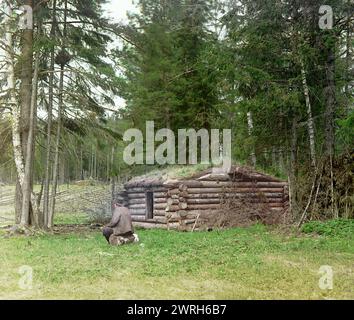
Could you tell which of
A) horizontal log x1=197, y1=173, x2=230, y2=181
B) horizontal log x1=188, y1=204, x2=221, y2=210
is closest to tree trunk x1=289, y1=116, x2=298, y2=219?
horizontal log x1=197, y1=173, x2=230, y2=181

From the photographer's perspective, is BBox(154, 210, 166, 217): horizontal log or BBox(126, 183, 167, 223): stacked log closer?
BBox(154, 210, 166, 217): horizontal log

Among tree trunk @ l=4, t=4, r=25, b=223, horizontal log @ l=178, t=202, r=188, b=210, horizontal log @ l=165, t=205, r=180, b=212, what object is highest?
tree trunk @ l=4, t=4, r=25, b=223

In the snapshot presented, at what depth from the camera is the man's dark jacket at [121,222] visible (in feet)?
42.6

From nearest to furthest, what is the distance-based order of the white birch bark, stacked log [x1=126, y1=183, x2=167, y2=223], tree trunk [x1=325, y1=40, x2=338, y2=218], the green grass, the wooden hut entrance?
the green grass, the white birch bark, tree trunk [x1=325, y1=40, x2=338, y2=218], stacked log [x1=126, y1=183, x2=167, y2=223], the wooden hut entrance

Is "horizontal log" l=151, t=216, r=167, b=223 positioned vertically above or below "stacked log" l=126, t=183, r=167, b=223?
below

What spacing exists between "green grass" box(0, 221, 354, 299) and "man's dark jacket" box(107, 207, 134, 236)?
0.57 metres

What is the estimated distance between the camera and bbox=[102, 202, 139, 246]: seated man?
13.0m

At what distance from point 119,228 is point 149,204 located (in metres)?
10.8

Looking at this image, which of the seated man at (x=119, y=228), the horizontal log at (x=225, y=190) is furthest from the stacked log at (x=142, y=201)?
the seated man at (x=119, y=228)

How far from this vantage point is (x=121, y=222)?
13102 mm

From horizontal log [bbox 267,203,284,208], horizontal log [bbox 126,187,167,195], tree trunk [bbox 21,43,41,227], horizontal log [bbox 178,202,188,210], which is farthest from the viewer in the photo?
horizontal log [bbox 267,203,284,208]

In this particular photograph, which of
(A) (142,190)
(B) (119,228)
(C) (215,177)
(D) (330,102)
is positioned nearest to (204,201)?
Result: (C) (215,177)

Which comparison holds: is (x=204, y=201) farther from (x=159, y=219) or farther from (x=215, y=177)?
(x=159, y=219)

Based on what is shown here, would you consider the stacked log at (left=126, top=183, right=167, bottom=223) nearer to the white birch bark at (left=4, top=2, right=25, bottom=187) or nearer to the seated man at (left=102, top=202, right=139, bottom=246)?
the white birch bark at (left=4, top=2, right=25, bottom=187)
